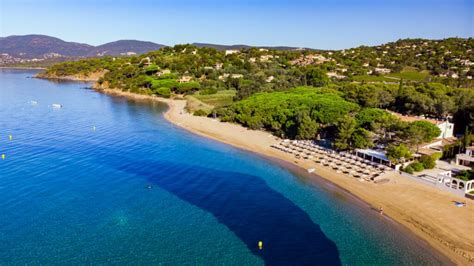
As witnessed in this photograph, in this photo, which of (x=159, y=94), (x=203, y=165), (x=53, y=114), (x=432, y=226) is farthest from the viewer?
(x=159, y=94)

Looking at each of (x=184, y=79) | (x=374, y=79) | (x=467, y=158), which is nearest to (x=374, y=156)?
(x=467, y=158)

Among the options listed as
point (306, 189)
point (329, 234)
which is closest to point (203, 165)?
point (306, 189)

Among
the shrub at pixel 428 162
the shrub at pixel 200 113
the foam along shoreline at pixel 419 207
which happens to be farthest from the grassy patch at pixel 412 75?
the foam along shoreline at pixel 419 207

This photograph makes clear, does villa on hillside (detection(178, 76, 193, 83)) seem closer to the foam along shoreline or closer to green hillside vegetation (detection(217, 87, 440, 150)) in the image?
green hillside vegetation (detection(217, 87, 440, 150))

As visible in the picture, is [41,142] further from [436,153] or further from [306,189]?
[436,153]

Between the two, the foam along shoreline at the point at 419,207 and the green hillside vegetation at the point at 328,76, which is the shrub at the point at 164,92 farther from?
the foam along shoreline at the point at 419,207

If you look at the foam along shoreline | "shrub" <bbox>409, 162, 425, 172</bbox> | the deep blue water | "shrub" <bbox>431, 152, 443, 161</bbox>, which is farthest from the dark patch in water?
"shrub" <bbox>431, 152, 443, 161</bbox>
